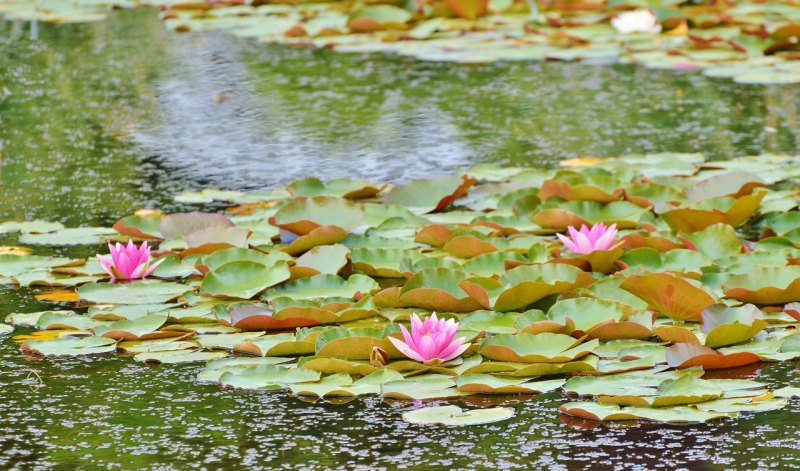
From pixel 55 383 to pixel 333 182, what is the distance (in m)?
1.49

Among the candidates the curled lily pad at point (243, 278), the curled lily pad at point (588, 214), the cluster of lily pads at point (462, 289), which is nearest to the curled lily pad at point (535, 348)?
the cluster of lily pads at point (462, 289)

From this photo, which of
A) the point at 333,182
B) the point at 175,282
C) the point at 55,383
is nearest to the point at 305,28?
the point at 333,182

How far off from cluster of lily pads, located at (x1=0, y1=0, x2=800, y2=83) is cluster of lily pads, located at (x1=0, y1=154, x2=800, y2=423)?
7.18 ft

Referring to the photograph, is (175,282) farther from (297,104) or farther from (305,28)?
(305,28)

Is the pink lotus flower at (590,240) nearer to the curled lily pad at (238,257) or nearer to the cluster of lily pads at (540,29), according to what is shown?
the curled lily pad at (238,257)

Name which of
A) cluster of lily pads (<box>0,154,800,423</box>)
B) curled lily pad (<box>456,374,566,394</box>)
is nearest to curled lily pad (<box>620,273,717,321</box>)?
cluster of lily pads (<box>0,154,800,423</box>)

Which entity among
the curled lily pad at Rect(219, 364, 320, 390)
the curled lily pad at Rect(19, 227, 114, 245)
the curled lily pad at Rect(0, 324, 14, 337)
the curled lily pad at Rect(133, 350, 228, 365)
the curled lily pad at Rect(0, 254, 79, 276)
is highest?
the curled lily pad at Rect(219, 364, 320, 390)

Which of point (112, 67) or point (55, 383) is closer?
point (55, 383)

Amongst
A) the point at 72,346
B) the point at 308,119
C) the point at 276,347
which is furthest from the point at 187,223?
the point at 308,119

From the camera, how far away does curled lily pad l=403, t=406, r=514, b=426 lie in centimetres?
189

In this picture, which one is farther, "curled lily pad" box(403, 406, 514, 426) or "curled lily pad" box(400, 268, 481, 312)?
"curled lily pad" box(400, 268, 481, 312)

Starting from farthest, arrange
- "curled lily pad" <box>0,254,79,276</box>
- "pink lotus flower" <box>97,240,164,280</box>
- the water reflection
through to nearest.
Result: the water reflection < "curled lily pad" <box>0,254,79,276</box> < "pink lotus flower" <box>97,240,164,280</box>

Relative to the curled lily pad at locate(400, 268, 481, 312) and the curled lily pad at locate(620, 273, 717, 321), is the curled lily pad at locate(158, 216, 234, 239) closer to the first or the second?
the curled lily pad at locate(400, 268, 481, 312)

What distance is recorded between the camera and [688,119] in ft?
14.5
